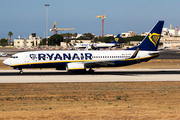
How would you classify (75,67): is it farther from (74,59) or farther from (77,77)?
(77,77)

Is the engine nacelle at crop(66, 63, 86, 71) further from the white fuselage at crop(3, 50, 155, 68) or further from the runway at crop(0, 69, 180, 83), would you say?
the white fuselage at crop(3, 50, 155, 68)

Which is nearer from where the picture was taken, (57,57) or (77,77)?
(77,77)

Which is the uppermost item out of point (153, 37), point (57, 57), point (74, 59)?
point (153, 37)

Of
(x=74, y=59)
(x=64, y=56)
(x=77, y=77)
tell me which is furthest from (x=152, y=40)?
(x=77, y=77)

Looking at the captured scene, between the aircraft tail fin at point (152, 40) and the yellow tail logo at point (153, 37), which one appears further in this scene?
the yellow tail logo at point (153, 37)

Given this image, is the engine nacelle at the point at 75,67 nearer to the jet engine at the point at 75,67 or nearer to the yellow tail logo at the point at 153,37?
the jet engine at the point at 75,67

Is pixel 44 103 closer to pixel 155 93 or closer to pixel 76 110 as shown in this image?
pixel 76 110

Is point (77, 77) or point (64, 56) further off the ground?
point (64, 56)

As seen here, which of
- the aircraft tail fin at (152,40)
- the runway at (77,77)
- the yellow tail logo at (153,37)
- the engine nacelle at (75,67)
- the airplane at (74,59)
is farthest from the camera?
the yellow tail logo at (153,37)

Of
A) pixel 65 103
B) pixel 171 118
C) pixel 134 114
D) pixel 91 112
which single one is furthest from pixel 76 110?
Answer: pixel 171 118

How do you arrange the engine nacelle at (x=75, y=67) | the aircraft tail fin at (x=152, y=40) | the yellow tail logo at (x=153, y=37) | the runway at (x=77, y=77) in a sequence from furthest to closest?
the yellow tail logo at (x=153, y=37), the aircraft tail fin at (x=152, y=40), the engine nacelle at (x=75, y=67), the runway at (x=77, y=77)

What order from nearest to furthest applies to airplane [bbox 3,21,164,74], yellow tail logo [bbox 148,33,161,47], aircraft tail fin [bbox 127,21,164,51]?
airplane [bbox 3,21,164,74]
aircraft tail fin [bbox 127,21,164,51]
yellow tail logo [bbox 148,33,161,47]

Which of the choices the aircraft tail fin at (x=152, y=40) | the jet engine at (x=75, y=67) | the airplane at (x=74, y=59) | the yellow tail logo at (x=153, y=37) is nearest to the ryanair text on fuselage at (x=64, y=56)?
the airplane at (x=74, y=59)

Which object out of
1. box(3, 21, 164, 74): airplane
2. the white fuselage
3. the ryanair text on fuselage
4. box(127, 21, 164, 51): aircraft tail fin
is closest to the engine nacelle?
Answer: box(3, 21, 164, 74): airplane
